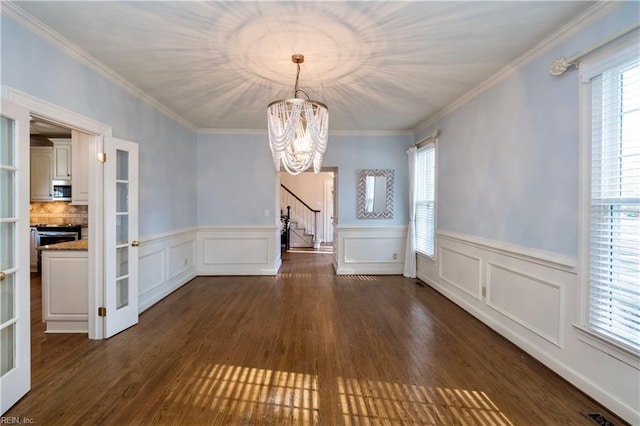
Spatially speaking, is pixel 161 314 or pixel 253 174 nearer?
pixel 161 314

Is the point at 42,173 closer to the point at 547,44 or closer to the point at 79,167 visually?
the point at 79,167

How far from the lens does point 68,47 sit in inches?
104

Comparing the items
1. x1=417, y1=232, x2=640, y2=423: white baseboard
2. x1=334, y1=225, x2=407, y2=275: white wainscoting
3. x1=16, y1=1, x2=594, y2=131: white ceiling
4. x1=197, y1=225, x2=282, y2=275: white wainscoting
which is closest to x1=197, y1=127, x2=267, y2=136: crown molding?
x1=16, y1=1, x2=594, y2=131: white ceiling

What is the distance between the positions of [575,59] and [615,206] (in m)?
1.13

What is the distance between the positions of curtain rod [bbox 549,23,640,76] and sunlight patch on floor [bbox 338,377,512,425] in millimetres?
2576

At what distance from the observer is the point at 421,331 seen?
10.9 ft

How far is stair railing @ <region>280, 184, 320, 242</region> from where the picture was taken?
1013 centimetres

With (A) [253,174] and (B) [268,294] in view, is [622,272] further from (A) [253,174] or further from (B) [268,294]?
(A) [253,174]

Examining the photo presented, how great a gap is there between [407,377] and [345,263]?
346 centimetres

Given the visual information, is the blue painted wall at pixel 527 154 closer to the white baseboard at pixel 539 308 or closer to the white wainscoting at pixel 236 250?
the white baseboard at pixel 539 308

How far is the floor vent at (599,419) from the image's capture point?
1.92 meters

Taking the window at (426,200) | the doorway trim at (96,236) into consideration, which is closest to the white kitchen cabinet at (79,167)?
the doorway trim at (96,236)

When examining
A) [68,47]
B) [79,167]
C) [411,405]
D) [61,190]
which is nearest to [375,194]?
[411,405]

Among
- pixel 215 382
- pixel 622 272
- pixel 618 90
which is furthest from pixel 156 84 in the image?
pixel 622 272
